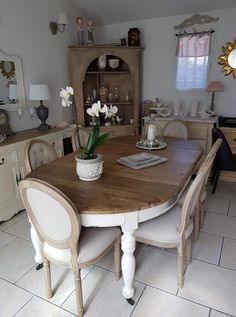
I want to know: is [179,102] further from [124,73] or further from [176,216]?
[176,216]

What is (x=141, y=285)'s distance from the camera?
1.75 metres

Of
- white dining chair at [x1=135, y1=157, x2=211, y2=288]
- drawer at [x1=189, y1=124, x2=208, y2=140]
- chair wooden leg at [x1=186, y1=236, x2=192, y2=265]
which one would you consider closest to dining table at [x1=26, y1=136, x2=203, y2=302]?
white dining chair at [x1=135, y1=157, x2=211, y2=288]

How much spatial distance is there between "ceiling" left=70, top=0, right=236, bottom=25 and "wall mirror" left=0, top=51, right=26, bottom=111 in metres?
1.46

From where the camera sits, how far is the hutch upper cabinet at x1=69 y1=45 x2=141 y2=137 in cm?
380

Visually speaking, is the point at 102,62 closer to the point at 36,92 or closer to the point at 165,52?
the point at 165,52

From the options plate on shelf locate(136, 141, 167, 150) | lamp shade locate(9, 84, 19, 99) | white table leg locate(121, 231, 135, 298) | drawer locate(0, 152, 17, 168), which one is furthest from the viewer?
lamp shade locate(9, 84, 19, 99)

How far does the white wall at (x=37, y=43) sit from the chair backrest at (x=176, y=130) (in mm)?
1774

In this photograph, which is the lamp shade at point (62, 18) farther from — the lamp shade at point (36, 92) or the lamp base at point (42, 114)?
the lamp base at point (42, 114)

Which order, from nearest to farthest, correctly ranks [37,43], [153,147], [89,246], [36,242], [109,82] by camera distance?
[89,246] < [36,242] < [153,147] < [37,43] < [109,82]

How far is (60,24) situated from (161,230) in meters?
3.15

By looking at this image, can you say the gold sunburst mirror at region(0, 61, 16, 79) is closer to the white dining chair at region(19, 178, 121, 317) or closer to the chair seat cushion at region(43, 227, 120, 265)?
the white dining chair at region(19, 178, 121, 317)

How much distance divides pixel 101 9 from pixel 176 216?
11.1 feet

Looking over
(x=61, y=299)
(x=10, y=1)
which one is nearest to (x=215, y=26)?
(x=10, y=1)

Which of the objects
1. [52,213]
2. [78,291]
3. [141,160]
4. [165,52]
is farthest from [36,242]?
[165,52]
